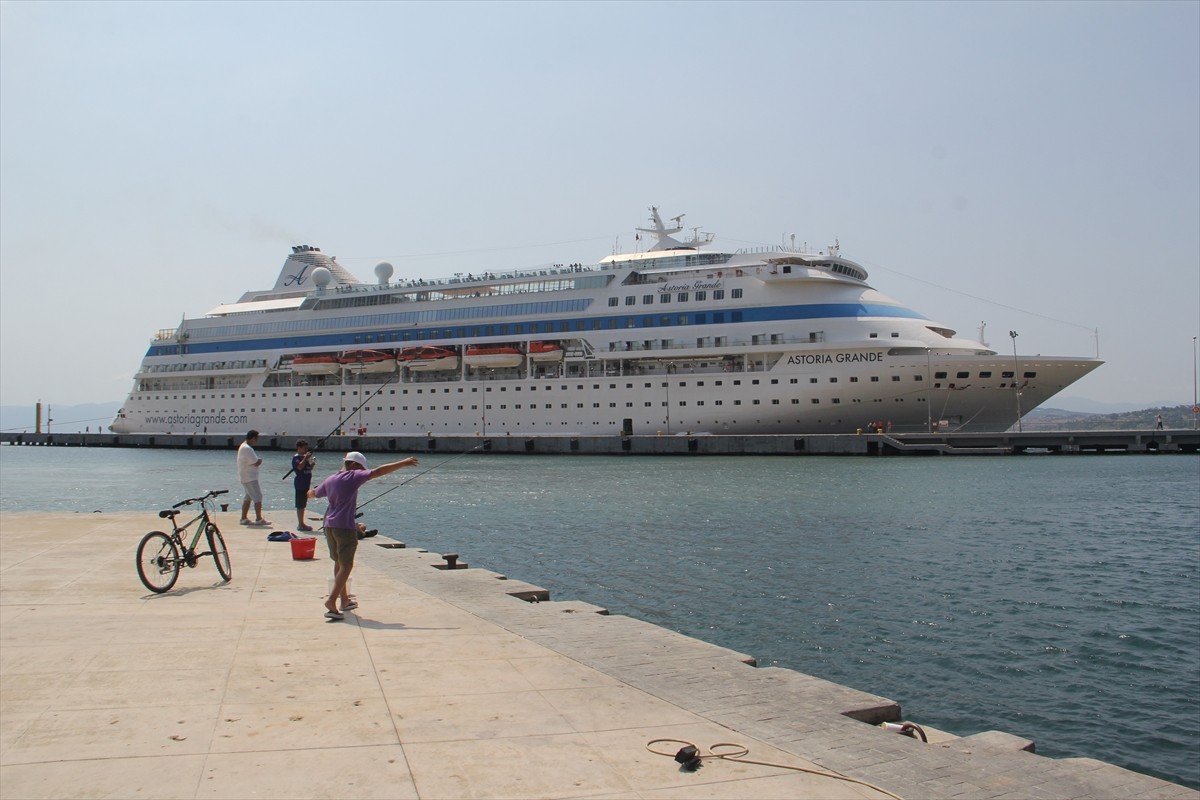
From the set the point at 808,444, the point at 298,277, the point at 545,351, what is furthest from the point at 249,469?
the point at 298,277

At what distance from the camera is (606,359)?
46.3m

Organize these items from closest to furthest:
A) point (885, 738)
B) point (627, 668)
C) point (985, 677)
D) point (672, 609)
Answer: point (885, 738)
point (627, 668)
point (985, 677)
point (672, 609)

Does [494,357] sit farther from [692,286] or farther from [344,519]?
[344,519]

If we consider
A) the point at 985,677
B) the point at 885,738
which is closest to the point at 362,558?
the point at 985,677

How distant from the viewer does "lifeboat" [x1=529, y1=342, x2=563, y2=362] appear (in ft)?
157

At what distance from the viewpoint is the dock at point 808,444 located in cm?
3950

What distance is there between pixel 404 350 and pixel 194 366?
1885cm

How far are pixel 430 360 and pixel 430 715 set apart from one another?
47607mm

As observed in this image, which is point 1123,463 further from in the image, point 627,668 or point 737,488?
point 627,668

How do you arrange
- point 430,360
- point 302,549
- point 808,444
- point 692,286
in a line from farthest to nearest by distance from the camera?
point 430,360 → point 692,286 → point 808,444 → point 302,549

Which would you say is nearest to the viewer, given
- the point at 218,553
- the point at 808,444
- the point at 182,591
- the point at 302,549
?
the point at 182,591

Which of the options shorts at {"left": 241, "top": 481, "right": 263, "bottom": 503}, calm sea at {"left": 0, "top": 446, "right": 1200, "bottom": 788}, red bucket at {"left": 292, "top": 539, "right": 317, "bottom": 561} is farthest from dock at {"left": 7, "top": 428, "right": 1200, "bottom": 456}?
red bucket at {"left": 292, "top": 539, "right": 317, "bottom": 561}

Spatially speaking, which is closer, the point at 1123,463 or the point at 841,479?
the point at 841,479

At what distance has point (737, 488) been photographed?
87.8ft
